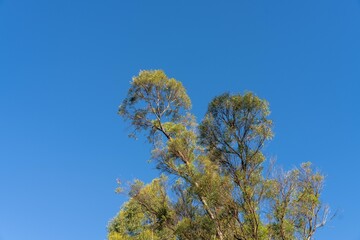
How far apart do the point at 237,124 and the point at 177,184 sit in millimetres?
4505

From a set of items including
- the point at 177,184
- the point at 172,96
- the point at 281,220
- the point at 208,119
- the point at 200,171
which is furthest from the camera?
the point at 172,96

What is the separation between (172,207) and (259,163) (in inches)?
214

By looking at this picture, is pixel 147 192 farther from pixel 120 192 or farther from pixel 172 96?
pixel 172 96

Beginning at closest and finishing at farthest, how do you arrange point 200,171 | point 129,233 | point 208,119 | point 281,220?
point 281,220
point 200,171
point 208,119
point 129,233

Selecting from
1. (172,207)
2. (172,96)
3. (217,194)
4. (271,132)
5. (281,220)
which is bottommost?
(281,220)

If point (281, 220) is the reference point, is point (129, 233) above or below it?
above

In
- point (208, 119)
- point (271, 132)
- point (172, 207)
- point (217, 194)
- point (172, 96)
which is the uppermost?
point (172, 96)

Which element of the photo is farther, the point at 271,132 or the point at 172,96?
the point at 172,96

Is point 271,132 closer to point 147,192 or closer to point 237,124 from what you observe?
point 237,124

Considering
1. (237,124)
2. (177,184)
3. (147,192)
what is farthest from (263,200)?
(147,192)

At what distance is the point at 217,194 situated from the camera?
14000 millimetres

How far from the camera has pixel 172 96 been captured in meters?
20.2

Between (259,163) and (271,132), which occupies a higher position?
(271,132)

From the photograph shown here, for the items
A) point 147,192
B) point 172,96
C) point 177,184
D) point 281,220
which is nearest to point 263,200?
point 281,220
